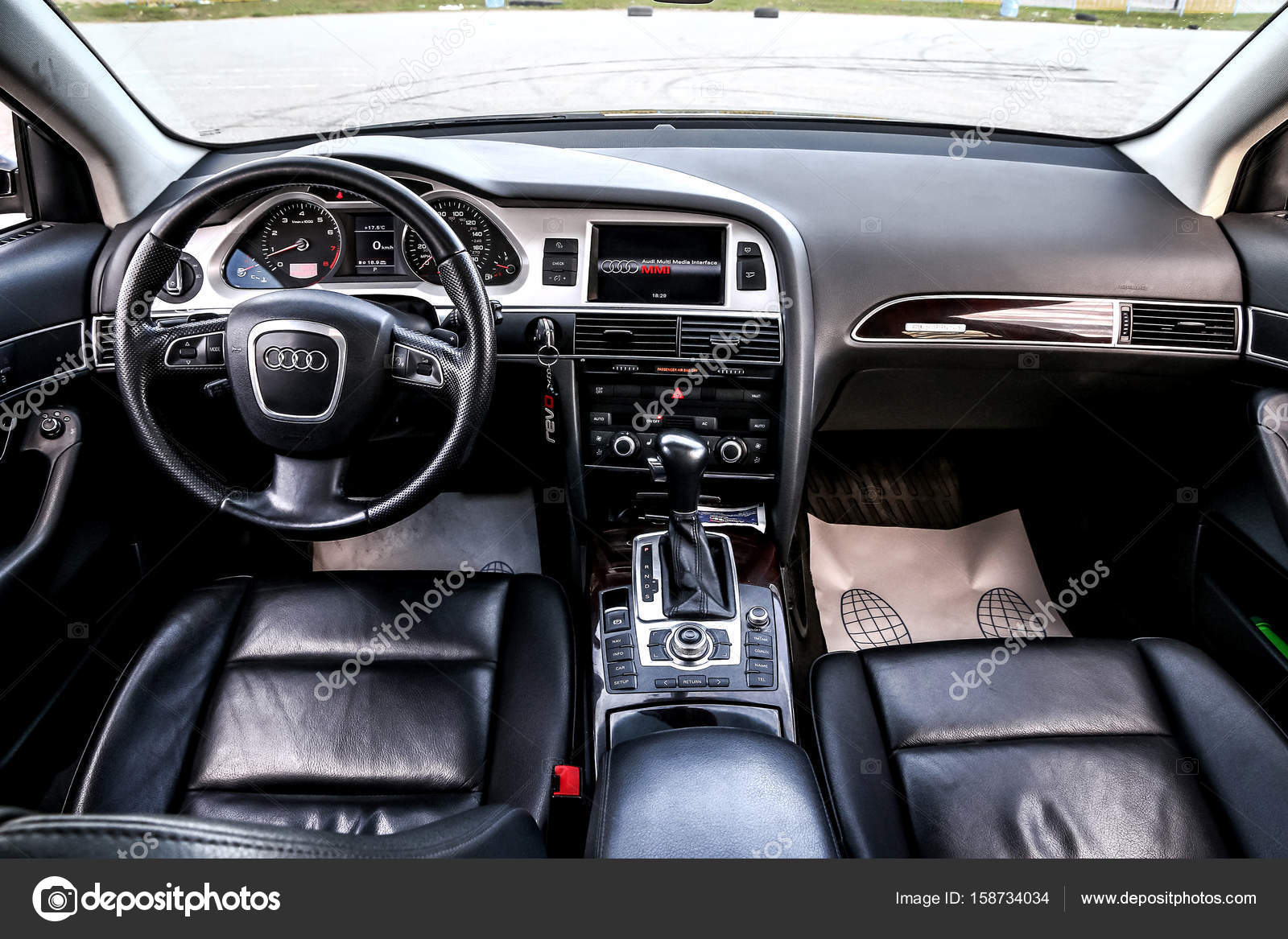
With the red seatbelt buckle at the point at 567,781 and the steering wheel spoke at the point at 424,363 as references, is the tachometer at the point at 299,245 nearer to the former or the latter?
the steering wheel spoke at the point at 424,363

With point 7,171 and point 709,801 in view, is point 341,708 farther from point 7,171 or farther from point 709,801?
point 7,171

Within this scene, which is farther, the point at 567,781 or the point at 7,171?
the point at 7,171

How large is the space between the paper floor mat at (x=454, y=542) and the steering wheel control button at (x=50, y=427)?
2.89 feet

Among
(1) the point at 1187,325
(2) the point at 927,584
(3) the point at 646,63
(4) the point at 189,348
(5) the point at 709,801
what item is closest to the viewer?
(5) the point at 709,801

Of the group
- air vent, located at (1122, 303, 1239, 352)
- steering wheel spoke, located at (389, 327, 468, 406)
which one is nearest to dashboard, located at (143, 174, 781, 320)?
steering wheel spoke, located at (389, 327, 468, 406)

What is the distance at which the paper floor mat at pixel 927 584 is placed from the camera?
2.28m

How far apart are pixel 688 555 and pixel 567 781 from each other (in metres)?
0.48

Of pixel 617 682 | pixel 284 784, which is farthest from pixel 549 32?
pixel 284 784

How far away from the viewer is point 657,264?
175cm

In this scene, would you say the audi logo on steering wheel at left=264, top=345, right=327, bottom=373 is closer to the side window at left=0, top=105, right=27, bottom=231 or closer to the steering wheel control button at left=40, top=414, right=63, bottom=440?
the steering wheel control button at left=40, top=414, right=63, bottom=440

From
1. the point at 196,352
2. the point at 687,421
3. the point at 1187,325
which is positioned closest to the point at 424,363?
the point at 196,352

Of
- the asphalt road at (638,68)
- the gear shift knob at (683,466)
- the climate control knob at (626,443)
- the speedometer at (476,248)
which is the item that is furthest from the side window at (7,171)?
the gear shift knob at (683,466)

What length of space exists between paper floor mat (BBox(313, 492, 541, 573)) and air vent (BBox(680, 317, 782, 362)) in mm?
958

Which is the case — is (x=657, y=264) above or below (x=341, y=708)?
above
